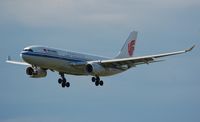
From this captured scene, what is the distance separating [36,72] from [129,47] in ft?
68.1

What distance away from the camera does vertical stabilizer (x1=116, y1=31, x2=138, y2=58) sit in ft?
471

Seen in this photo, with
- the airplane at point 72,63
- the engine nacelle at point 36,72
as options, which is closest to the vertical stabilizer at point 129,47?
the airplane at point 72,63

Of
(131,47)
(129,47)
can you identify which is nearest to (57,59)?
(129,47)

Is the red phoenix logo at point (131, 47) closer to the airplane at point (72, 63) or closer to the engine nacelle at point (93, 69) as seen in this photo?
the airplane at point (72, 63)

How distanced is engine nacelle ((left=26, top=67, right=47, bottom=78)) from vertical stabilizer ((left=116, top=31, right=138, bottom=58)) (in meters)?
15.8

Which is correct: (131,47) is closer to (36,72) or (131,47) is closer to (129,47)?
(129,47)

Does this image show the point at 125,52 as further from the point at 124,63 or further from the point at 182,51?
the point at 182,51

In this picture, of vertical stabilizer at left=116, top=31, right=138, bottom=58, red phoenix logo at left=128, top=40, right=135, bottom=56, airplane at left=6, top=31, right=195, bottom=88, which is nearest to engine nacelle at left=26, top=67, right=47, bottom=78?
airplane at left=6, top=31, right=195, bottom=88

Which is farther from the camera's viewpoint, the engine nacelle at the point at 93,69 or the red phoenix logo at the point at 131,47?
the red phoenix logo at the point at 131,47

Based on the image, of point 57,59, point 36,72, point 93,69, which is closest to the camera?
point 57,59

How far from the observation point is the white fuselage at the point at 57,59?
12478 cm

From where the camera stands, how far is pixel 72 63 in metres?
128

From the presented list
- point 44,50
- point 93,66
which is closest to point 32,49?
point 44,50

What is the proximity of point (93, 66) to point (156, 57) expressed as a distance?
9.85 meters
